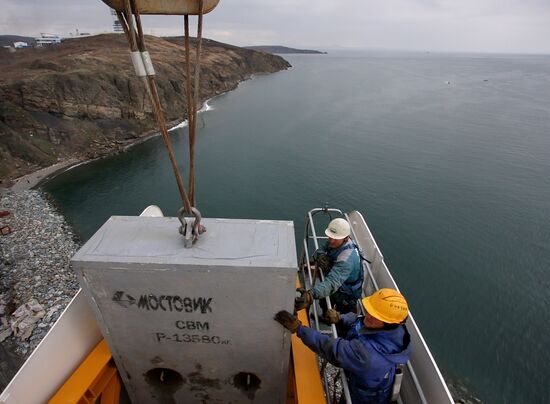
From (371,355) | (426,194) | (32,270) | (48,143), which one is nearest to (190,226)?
(371,355)

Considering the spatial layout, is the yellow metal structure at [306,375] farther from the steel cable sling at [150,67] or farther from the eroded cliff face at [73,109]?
the eroded cliff face at [73,109]

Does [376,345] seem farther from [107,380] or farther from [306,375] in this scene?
[107,380]

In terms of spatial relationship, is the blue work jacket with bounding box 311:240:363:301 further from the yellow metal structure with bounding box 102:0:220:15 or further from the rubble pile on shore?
the rubble pile on shore

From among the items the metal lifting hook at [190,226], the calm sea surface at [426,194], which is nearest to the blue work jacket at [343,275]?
the metal lifting hook at [190,226]

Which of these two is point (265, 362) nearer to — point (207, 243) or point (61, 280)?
point (207, 243)

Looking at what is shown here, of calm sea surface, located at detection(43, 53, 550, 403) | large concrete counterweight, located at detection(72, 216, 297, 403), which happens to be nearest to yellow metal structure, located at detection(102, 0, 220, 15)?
large concrete counterweight, located at detection(72, 216, 297, 403)
